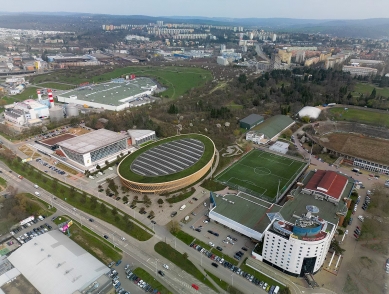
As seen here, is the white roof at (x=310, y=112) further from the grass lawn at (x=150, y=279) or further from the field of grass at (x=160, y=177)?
the grass lawn at (x=150, y=279)

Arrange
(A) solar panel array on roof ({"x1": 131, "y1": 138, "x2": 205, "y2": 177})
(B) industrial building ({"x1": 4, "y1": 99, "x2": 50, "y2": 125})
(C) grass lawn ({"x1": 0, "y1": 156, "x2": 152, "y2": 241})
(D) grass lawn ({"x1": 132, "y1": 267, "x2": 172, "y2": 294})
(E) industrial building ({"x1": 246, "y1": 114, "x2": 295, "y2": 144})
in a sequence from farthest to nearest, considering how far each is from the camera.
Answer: (B) industrial building ({"x1": 4, "y1": 99, "x2": 50, "y2": 125}) → (E) industrial building ({"x1": 246, "y1": 114, "x2": 295, "y2": 144}) → (A) solar panel array on roof ({"x1": 131, "y1": 138, "x2": 205, "y2": 177}) → (C) grass lawn ({"x1": 0, "y1": 156, "x2": 152, "y2": 241}) → (D) grass lawn ({"x1": 132, "y1": 267, "x2": 172, "y2": 294})

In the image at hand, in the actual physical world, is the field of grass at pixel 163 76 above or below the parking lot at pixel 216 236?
above

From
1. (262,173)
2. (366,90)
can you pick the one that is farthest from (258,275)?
(366,90)

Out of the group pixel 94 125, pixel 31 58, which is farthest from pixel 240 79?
pixel 31 58

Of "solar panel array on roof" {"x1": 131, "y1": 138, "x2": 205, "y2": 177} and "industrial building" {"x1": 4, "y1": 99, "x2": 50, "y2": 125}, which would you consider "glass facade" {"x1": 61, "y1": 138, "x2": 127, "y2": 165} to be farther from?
"industrial building" {"x1": 4, "y1": 99, "x2": 50, "y2": 125}

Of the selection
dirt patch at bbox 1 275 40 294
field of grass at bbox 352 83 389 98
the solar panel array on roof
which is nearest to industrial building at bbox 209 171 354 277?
the solar panel array on roof

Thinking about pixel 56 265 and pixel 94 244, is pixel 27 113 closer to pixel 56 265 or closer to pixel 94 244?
pixel 94 244

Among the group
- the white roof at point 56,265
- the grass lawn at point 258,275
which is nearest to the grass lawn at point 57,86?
the white roof at point 56,265
